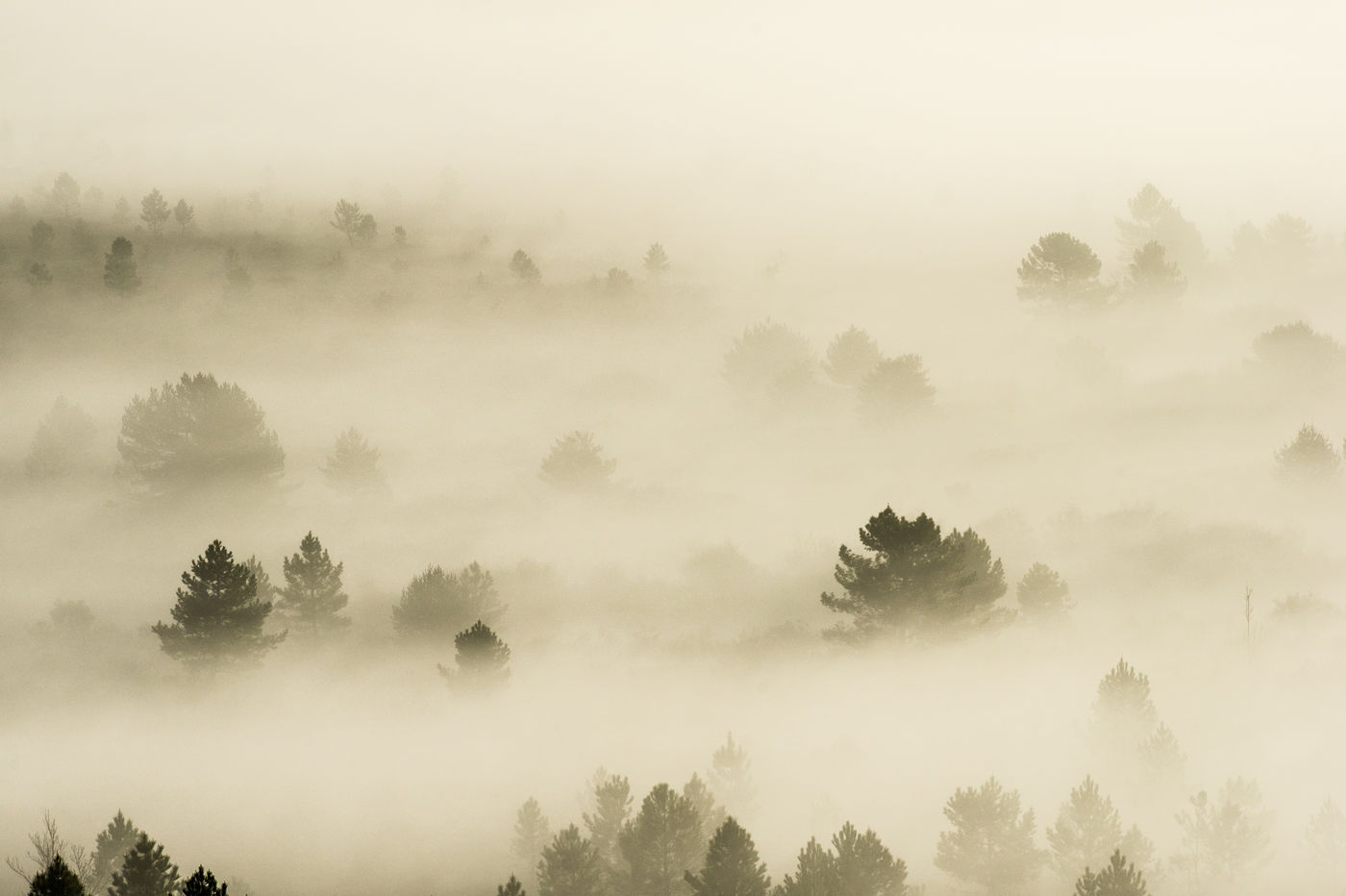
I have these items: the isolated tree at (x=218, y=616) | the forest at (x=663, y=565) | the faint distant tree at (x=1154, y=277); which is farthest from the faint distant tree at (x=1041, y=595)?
the faint distant tree at (x=1154, y=277)

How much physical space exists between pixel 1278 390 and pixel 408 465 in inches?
2210

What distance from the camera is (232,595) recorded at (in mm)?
47062

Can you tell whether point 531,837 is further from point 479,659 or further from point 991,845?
point 991,845

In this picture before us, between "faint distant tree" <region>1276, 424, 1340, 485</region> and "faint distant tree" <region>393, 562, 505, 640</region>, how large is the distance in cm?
4124

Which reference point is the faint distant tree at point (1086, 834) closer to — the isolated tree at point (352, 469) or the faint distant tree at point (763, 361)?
the isolated tree at point (352, 469)

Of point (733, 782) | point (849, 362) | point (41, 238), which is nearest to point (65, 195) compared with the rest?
point (41, 238)

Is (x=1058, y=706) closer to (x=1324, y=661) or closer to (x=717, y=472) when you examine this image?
(x=1324, y=661)

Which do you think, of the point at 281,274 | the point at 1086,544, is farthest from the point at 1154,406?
the point at 281,274

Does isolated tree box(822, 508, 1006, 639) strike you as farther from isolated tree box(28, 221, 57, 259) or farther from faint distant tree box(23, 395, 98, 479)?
isolated tree box(28, 221, 57, 259)

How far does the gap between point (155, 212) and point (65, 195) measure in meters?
14.6

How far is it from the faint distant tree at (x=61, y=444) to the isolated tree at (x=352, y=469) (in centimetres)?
1721

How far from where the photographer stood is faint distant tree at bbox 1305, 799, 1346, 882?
3706 centimetres

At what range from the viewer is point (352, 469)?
232 feet

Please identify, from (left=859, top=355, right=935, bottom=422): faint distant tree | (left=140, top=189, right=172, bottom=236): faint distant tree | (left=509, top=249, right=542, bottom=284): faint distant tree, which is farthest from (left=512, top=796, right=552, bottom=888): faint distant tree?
(left=140, top=189, right=172, bottom=236): faint distant tree
